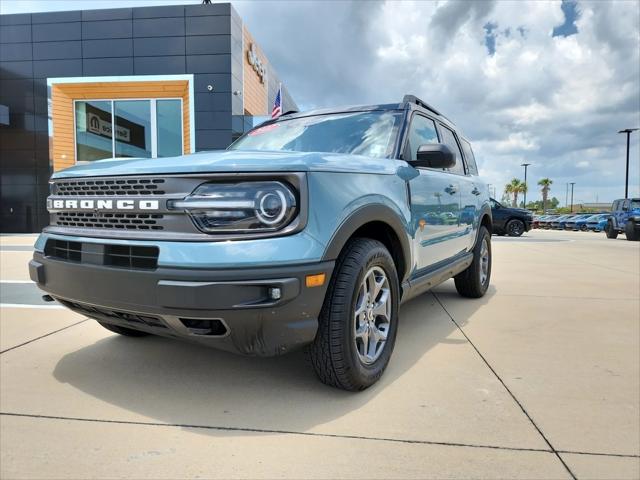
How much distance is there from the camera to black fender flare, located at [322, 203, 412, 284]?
2.24 meters

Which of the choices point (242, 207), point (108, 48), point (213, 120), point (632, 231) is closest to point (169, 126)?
point (213, 120)

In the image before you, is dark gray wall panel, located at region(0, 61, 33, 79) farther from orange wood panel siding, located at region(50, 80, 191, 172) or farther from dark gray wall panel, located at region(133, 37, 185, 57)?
dark gray wall panel, located at region(133, 37, 185, 57)

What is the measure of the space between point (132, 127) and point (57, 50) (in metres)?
4.29

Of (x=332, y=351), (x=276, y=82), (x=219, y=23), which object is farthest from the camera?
(x=276, y=82)

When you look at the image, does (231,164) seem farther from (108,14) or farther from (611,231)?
(611,231)

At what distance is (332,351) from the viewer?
231 cm

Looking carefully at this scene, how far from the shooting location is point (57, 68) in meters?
18.6

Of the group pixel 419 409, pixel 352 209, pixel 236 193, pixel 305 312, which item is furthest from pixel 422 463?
pixel 236 193

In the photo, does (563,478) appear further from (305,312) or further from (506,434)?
(305,312)

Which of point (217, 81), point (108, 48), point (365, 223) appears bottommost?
point (365, 223)

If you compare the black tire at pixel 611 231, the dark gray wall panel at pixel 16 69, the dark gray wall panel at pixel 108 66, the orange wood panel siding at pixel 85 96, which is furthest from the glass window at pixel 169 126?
the black tire at pixel 611 231

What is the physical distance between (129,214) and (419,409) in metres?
1.81

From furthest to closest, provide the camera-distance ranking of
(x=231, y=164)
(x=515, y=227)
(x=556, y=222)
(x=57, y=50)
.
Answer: (x=556, y=222) < (x=515, y=227) < (x=57, y=50) < (x=231, y=164)

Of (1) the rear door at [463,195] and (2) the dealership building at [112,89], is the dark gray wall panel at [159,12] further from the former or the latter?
(1) the rear door at [463,195]
